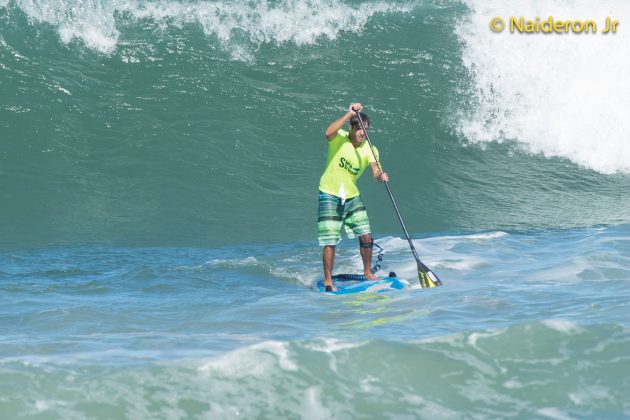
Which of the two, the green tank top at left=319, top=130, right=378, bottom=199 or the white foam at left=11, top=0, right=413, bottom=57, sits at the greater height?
the white foam at left=11, top=0, right=413, bottom=57

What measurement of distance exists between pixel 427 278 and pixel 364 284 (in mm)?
567

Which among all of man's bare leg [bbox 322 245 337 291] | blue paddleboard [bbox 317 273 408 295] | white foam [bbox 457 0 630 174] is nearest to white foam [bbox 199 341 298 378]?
blue paddleboard [bbox 317 273 408 295]

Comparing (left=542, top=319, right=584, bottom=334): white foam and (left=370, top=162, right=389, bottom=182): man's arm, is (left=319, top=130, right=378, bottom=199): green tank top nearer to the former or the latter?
(left=370, top=162, right=389, bottom=182): man's arm

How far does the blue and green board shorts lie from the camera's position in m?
8.48

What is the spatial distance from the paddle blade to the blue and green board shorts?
68 cm

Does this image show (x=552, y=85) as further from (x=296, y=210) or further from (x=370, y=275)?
(x=370, y=275)

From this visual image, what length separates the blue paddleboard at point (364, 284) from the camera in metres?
8.02

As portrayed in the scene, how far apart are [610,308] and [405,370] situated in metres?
1.95

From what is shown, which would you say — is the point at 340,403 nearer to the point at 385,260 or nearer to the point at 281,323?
the point at 281,323

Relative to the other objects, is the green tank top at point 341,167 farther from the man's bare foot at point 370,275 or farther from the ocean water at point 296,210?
the ocean water at point 296,210

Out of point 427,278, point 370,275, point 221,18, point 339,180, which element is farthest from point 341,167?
point 221,18

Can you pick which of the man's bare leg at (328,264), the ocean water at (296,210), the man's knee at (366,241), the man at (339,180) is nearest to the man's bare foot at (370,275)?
the man at (339,180)

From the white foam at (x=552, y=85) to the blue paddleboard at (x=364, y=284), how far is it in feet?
20.8

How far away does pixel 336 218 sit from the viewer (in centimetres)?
854
